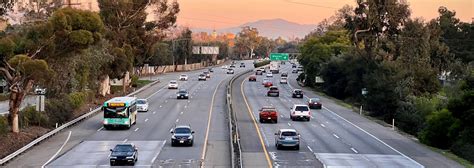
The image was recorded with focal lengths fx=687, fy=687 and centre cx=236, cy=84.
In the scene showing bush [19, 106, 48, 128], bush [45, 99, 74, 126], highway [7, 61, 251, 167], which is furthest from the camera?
bush [45, 99, 74, 126]

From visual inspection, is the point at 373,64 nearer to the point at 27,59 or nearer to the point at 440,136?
the point at 440,136

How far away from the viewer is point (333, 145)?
1719 inches

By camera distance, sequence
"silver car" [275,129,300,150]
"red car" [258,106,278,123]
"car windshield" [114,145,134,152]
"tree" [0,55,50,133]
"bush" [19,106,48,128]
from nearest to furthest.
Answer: "car windshield" [114,145,134,152], "silver car" [275,129,300,150], "tree" [0,55,50,133], "bush" [19,106,48,128], "red car" [258,106,278,123]

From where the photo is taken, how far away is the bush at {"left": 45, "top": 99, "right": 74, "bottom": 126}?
5208 cm

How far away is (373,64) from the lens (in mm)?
89250

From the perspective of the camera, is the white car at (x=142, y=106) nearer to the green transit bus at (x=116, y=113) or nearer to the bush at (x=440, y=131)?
the green transit bus at (x=116, y=113)

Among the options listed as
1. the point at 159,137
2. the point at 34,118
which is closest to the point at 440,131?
the point at 159,137

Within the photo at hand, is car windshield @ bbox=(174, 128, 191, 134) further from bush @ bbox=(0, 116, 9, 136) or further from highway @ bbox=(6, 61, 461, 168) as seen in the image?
bush @ bbox=(0, 116, 9, 136)

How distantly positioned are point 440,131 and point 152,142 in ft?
68.5

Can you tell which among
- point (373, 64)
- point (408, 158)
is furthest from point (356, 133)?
point (373, 64)

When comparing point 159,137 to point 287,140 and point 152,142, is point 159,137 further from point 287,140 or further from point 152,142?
point 287,140

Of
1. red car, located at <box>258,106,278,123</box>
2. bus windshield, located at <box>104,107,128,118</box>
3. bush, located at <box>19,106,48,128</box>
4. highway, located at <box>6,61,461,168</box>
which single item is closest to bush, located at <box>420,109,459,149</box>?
highway, located at <box>6,61,461,168</box>

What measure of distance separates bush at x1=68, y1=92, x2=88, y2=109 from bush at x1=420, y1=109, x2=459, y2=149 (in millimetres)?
29621

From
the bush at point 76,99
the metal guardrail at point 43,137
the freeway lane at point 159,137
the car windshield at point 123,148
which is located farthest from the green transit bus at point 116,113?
the car windshield at point 123,148
